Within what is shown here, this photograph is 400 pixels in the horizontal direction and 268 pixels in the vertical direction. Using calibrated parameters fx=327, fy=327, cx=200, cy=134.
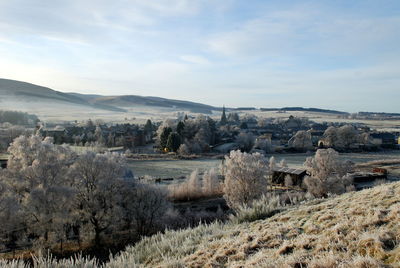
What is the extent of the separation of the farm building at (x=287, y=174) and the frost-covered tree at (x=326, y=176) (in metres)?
7.59

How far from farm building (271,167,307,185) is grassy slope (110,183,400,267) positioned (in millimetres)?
30971


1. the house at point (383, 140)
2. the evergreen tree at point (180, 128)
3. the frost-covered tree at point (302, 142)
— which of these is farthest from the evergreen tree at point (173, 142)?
the house at point (383, 140)

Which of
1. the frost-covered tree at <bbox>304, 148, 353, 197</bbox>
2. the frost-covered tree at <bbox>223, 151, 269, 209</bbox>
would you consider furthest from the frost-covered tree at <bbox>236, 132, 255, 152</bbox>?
the frost-covered tree at <bbox>223, 151, 269, 209</bbox>

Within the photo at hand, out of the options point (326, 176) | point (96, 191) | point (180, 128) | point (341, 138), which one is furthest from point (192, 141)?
point (96, 191)

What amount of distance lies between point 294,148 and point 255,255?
73.9 meters

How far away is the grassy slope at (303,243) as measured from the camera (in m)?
6.31

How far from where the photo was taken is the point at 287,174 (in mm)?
42656

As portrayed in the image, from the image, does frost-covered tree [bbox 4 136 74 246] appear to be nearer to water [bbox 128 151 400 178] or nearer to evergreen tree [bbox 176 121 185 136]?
water [bbox 128 151 400 178]

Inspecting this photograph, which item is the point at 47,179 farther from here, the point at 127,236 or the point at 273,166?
the point at 273,166

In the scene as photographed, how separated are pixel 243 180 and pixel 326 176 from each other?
27.3 ft

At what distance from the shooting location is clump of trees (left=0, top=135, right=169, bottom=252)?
2183cm

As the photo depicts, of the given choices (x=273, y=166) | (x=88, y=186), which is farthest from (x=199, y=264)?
(x=273, y=166)

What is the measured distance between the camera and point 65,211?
22.2 meters

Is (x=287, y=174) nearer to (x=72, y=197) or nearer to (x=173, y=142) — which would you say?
(x=72, y=197)
